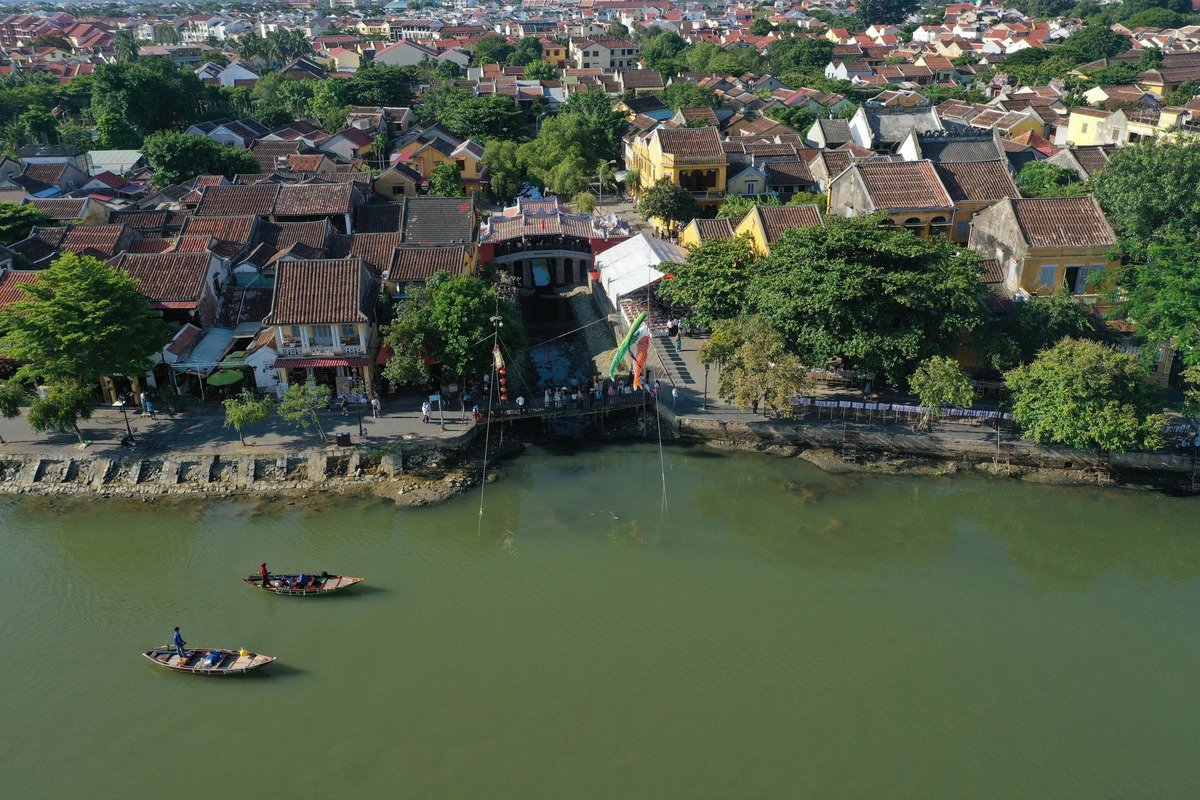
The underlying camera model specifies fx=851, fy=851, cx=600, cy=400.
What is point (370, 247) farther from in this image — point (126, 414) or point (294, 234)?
point (126, 414)

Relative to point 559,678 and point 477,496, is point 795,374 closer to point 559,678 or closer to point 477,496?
point 477,496

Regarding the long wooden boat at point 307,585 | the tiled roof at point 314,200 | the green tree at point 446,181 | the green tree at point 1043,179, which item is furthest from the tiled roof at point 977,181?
the long wooden boat at point 307,585

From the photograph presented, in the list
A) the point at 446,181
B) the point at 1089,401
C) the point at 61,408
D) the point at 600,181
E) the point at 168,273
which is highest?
the point at 600,181

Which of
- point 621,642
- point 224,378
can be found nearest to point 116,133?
point 224,378

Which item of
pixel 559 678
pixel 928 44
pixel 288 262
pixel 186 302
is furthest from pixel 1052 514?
pixel 928 44

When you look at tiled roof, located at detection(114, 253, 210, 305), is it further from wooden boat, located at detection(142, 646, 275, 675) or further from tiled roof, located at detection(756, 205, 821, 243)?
tiled roof, located at detection(756, 205, 821, 243)

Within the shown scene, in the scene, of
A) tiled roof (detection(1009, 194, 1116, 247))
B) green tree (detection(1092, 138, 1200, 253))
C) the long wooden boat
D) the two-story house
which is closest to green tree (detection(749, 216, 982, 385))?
tiled roof (detection(1009, 194, 1116, 247))
